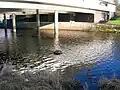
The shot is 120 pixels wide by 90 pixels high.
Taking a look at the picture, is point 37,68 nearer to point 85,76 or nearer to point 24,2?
point 85,76

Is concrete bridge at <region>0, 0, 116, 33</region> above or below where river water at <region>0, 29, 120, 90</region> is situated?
above

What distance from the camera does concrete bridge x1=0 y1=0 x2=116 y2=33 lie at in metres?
54.5

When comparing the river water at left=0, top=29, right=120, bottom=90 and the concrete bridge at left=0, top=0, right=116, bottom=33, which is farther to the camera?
the concrete bridge at left=0, top=0, right=116, bottom=33

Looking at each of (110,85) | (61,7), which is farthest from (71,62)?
(61,7)

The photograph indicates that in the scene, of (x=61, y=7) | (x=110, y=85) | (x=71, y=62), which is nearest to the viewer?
(x=110, y=85)

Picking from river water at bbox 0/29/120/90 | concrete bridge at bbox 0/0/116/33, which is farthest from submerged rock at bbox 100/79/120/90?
concrete bridge at bbox 0/0/116/33

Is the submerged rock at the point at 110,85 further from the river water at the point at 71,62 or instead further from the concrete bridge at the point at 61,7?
the concrete bridge at the point at 61,7

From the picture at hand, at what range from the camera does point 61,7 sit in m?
72.2

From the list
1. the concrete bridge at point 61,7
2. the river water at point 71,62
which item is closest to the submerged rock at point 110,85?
the river water at point 71,62

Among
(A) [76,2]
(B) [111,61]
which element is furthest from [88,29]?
(B) [111,61]

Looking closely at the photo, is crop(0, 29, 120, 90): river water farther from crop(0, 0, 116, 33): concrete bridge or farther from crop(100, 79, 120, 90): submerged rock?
crop(0, 0, 116, 33): concrete bridge

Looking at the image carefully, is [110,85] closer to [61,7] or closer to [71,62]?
[71,62]

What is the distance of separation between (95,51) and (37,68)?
15.9m

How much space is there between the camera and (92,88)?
22.3 m
